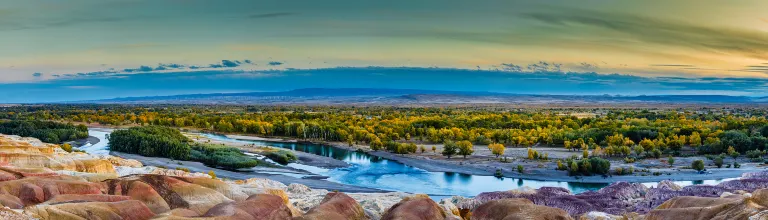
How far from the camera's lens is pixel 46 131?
98.6 m

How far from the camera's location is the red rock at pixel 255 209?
18.7m

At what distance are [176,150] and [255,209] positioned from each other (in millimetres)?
59991

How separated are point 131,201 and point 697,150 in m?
79.6

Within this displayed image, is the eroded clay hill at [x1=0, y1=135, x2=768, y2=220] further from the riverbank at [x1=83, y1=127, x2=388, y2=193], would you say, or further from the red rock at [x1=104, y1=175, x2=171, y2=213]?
the riverbank at [x1=83, y1=127, x2=388, y2=193]

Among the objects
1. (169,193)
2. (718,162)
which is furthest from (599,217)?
(718,162)

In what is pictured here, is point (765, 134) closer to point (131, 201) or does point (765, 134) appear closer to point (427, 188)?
point (427, 188)

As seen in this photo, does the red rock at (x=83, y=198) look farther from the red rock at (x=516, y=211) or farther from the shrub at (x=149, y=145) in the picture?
the shrub at (x=149, y=145)

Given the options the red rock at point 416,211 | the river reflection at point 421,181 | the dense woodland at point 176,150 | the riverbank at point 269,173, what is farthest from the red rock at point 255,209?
the dense woodland at point 176,150

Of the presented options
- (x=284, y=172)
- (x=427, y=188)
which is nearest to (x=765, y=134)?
(x=427, y=188)

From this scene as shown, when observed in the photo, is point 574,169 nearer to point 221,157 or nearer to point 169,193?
point 221,157

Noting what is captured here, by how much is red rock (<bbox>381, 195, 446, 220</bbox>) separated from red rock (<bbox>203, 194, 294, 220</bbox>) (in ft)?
11.1

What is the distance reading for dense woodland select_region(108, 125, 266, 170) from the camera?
70.6 metres

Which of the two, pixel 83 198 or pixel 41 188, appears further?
pixel 41 188

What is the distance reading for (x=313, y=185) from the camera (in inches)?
2221
